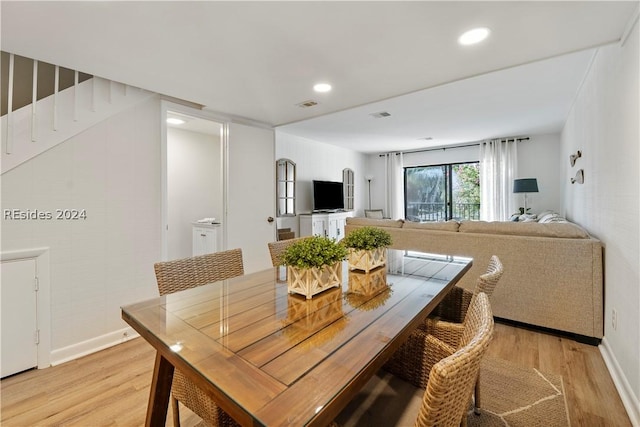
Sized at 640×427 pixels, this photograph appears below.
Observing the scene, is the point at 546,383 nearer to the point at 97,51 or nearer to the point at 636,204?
the point at 636,204

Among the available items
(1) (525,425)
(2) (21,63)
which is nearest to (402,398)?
(1) (525,425)

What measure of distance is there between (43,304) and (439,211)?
680cm

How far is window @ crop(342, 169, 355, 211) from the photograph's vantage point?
674cm

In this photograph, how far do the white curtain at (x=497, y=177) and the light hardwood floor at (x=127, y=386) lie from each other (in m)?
3.79

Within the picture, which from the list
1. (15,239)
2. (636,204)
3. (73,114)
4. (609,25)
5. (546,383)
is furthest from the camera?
(73,114)

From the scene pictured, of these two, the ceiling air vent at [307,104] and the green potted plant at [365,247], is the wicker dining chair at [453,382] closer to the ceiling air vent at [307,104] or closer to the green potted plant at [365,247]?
the green potted plant at [365,247]

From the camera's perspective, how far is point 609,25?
5.80 ft

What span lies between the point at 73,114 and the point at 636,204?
149 inches

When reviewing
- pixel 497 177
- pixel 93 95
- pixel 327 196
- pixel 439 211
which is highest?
pixel 93 95

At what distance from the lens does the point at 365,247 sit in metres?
1.58

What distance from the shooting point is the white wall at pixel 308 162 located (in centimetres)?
523

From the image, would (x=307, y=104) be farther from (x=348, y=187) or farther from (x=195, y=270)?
(x=348, y=187)

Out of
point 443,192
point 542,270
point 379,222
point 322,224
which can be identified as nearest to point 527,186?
point 443,192

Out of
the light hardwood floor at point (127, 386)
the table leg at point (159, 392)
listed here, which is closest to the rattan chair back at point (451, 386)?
the table leg at point (159, 392)
